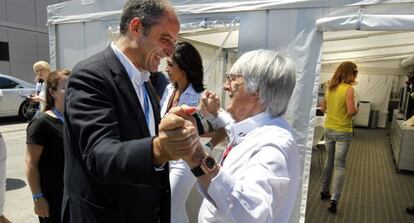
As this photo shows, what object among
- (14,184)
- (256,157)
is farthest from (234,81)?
(14,184)

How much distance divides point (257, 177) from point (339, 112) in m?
3.20

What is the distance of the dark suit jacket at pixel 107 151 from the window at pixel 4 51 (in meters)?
14.4

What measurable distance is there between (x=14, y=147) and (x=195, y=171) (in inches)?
283

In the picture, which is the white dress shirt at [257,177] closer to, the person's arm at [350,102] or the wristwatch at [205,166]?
the wristwatch at [205,166]

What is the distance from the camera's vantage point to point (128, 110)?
107cm

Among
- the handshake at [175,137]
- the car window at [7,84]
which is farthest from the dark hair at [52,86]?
the car window at [7,84]

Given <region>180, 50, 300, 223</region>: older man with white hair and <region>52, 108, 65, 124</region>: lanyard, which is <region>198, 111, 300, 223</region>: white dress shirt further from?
<region>52, 108, 65, 124</region>: lanyard

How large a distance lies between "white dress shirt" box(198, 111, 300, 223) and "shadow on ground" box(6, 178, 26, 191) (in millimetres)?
4143

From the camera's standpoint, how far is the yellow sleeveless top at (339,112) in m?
3.93

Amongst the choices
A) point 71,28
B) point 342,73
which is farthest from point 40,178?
point 342,73

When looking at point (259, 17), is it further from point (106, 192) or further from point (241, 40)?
Answer: point (106, 192)

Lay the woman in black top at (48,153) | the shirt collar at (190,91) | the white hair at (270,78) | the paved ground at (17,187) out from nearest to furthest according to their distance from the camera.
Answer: the white hair at (270,78), the woman in black top at (48,153), the shirt collar at (190,91), the paved ground at (17,187)

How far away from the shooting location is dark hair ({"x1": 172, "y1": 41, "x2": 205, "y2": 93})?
2604 millimetres

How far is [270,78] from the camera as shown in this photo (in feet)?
4.43
